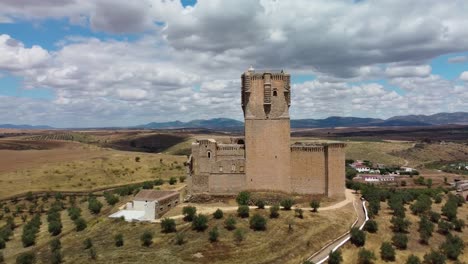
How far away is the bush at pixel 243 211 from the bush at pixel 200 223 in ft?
13.5

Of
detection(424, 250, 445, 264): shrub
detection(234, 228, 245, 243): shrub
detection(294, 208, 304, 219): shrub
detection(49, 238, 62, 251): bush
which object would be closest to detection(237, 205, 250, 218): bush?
detection(234, 228, 245, 243): shrub

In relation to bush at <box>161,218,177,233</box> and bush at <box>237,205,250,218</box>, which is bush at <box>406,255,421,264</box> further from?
bush at <box>161,218,177,233</box>

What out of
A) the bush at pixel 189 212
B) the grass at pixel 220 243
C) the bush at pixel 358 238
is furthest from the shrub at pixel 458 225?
the bush at pixel 189 212

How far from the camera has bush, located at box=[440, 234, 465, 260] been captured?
41688 mm

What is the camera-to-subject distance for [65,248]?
44.3 meters

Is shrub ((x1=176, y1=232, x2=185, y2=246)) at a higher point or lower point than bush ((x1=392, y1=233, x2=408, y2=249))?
higher

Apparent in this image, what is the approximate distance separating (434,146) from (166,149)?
12091 centimetres

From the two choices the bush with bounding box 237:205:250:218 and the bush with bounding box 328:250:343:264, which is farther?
the bush with bounding box 237:205:250:218

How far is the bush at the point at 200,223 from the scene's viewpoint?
4288 centimetres

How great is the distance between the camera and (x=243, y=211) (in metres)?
45.2

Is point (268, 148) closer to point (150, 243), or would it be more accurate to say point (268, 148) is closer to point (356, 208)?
point (356, 208)

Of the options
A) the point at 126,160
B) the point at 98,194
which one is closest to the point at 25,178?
the point at 98,194

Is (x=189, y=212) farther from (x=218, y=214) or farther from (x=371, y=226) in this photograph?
(x=371, y=226)

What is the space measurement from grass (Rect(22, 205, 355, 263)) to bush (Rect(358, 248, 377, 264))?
389cm
